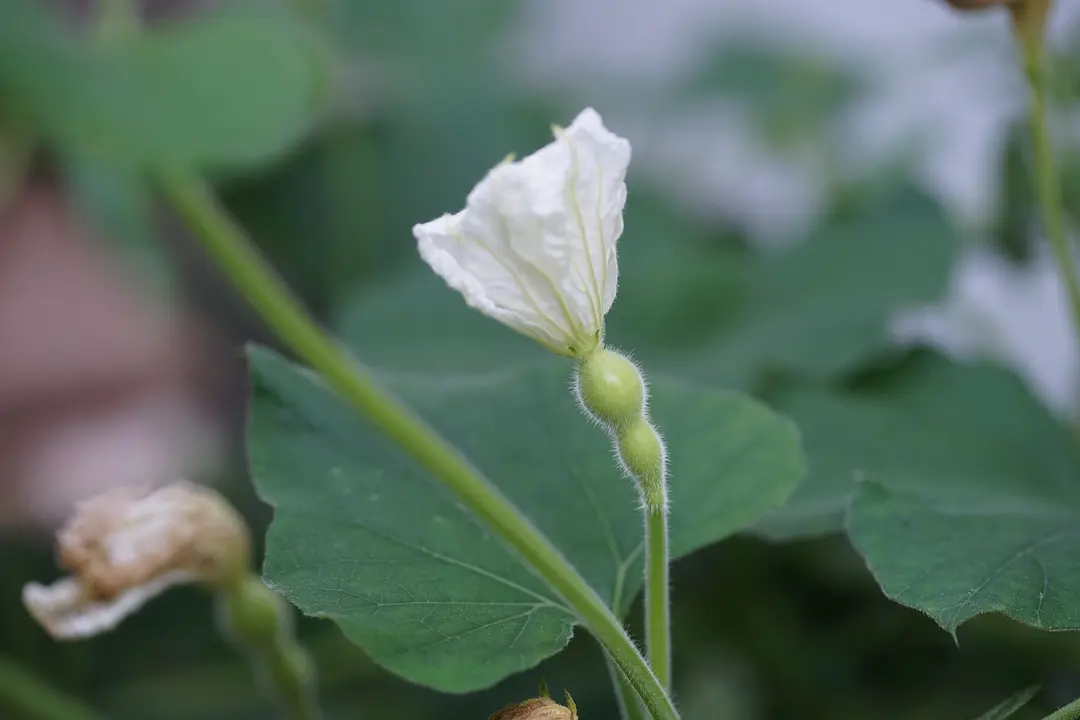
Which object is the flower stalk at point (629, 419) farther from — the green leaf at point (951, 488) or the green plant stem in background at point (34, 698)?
the green plant stem in background at point (34, 698)

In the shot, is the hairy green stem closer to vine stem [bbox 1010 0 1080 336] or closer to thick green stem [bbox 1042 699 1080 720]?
thick green stem [bbox 1042 699 1080 720]

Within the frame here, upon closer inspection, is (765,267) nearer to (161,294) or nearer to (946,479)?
(946,479)

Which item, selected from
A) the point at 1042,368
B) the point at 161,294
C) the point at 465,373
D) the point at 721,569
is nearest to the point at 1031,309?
the point at 1042,368

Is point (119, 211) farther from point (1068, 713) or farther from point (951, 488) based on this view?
point (1068, 713)

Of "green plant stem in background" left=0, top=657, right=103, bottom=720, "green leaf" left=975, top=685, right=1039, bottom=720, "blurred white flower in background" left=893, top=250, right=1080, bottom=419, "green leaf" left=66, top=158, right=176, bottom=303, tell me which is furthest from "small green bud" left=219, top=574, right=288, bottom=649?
"green leaf" left=66, top=158, right=176, bottom=303

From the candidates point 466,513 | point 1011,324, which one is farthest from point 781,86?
point 466,513

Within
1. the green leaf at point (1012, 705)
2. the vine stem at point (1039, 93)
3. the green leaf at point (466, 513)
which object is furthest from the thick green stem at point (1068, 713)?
the vine stem at point (1039, 93)
